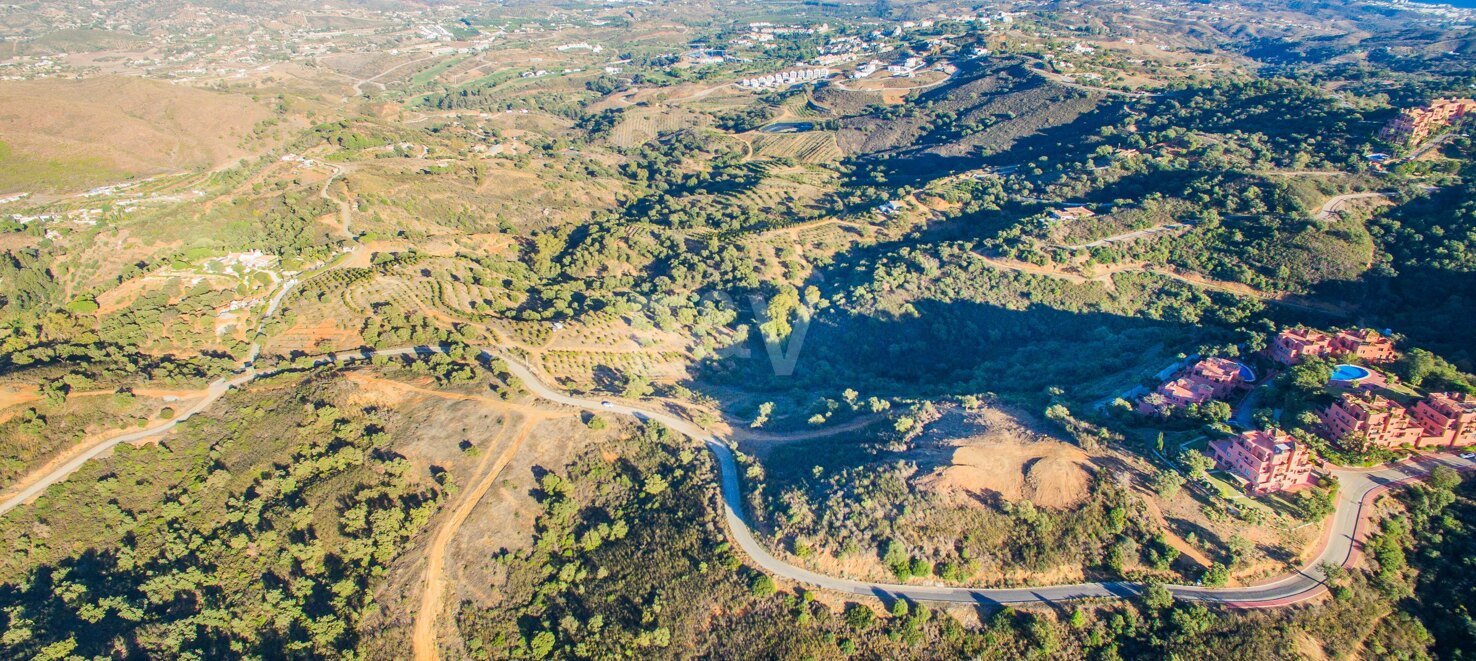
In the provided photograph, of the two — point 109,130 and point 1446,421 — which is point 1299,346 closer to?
point 1446,421

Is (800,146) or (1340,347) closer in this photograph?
(1340,347)

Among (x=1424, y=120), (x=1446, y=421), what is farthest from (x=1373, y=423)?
(x=1424, y=120)

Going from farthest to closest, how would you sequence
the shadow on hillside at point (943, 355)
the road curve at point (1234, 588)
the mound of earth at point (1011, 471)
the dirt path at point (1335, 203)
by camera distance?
the dirt path at point (1335, 203) → the shadow on hillside at point (943, 355) → the mound of earth at point (1011, 471) → the road curve at point (1234, 588)

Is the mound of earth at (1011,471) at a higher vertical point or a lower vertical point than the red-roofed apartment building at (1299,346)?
lower

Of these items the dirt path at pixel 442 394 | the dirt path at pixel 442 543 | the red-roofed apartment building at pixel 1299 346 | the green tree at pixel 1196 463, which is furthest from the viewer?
the dirt path at pixel 442 394

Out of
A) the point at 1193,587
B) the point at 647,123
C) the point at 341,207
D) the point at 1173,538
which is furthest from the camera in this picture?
the point at 647,123

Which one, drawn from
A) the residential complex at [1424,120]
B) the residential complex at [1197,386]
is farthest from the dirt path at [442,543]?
the residential complex at [1424,120]

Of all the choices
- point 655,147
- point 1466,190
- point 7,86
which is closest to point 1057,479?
point 1466,190

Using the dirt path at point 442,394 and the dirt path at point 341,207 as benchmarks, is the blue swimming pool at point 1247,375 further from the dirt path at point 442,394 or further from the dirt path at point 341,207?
the dirt path at point 341,207
